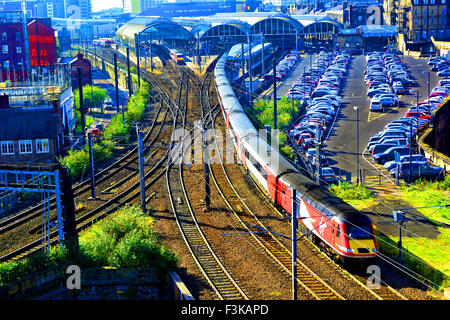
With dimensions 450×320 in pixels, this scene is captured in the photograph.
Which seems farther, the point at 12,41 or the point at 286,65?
the point at 286,65

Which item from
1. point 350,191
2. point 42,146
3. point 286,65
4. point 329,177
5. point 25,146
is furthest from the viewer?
point 286,65

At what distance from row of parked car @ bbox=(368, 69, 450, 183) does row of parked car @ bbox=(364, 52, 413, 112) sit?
7.99 ft

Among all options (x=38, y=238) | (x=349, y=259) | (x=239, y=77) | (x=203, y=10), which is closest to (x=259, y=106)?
(x=239, y=77)

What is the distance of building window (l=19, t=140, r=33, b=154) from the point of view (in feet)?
112

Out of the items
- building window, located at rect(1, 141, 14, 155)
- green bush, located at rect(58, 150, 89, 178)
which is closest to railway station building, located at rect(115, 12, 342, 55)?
building window, located at rect(1, 141, 14, 155)

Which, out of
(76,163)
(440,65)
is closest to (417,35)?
(440,65)

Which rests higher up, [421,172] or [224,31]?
[224,31]

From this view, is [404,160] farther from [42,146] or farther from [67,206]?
[42,146]

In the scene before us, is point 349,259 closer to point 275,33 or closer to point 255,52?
point 255,52

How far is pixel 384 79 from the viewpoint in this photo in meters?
53.2

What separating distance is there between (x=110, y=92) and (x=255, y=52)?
1623 centimetres

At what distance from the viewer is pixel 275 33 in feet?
255

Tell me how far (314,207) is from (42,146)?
19595 millimetres

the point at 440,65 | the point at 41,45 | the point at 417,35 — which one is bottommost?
the point at 440,65
